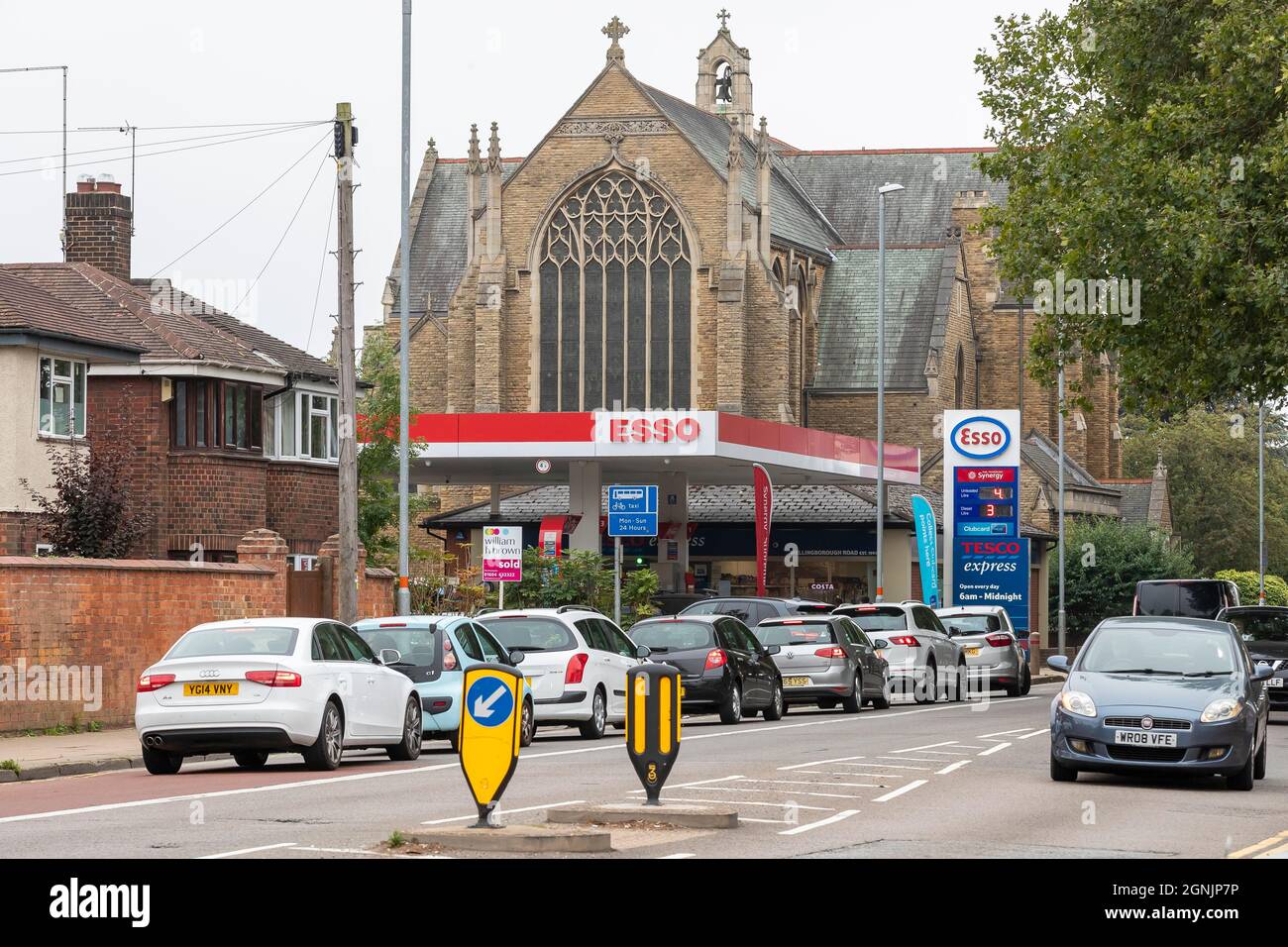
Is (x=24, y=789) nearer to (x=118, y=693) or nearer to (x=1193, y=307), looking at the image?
(x=118, y=693)

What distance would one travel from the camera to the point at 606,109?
63.6 metres

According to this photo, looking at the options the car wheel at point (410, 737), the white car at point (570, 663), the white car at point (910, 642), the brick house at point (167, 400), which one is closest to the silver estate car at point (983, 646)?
the white car at point (910, 642)

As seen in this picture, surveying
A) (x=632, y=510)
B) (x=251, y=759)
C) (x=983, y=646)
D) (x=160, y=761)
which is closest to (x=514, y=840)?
(x=160, y=761)

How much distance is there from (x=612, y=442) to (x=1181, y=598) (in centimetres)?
1625

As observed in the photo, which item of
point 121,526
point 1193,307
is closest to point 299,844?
point 121,526

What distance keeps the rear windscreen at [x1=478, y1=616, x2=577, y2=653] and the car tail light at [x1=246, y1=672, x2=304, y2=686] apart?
18.7 ft

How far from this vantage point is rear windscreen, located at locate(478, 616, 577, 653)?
78.3 feet

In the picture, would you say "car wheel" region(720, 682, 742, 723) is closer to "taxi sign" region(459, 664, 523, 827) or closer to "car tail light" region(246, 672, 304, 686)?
"car tail light" region(246, 672, 304, 686)

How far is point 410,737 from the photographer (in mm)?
20562

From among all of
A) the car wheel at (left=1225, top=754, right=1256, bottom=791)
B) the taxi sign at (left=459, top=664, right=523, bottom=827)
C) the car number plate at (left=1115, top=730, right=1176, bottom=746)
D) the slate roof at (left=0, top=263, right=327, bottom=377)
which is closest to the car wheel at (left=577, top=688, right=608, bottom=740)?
the car number plate at (left=1115, top=730, right=1176, bottom=746)

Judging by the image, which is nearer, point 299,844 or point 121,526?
point 299,844

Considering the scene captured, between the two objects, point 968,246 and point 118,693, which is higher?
point 968,246

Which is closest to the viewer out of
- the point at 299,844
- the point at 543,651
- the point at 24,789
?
the point at 299,844
